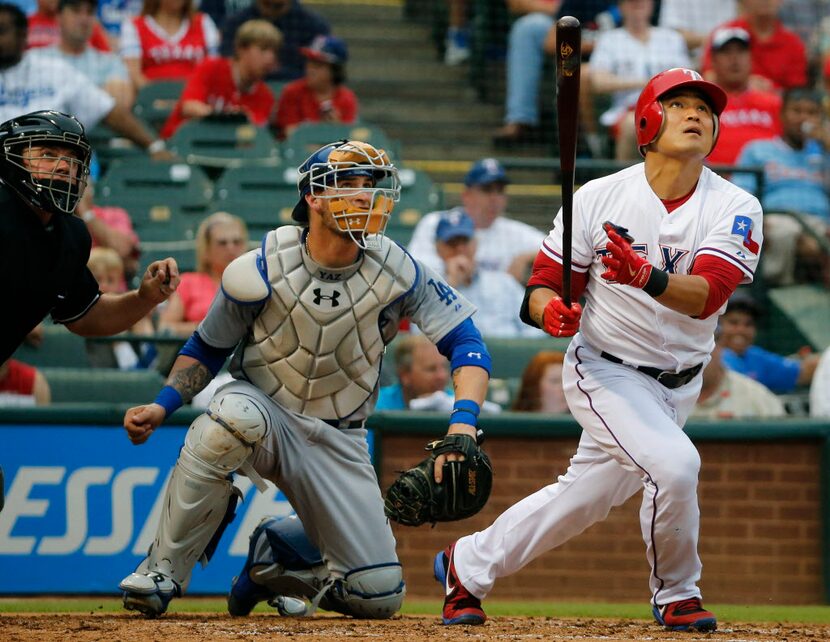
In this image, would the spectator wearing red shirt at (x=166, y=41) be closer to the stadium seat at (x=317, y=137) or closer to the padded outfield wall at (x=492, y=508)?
the stadium seat at (x=317, y=137)

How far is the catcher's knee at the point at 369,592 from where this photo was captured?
468 centimetres

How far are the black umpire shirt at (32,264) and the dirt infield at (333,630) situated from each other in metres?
0.91

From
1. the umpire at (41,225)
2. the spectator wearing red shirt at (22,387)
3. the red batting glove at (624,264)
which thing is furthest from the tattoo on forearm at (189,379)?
the spectator wearing red shirt at (22,387)

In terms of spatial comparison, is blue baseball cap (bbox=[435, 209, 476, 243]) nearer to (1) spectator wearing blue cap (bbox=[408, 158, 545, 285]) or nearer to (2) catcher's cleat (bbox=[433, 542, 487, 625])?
(1) spectator wearing blue cap (bbox=[408, 158, 545, 285])

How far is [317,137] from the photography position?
870 centimetres

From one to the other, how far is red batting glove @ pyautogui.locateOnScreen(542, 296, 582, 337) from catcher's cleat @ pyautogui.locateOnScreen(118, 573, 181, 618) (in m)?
1.52

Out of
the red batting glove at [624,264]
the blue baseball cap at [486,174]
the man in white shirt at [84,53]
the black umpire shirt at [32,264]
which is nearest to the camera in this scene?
the red batting glove at [624,264]

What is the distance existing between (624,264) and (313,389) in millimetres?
1242

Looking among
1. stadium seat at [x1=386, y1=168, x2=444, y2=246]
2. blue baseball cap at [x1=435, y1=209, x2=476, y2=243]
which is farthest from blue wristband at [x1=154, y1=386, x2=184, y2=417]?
stadium seat at [x1=386, y1=168, x2=444, y2=246]

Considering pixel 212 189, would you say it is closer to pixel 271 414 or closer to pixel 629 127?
pixel 629 127

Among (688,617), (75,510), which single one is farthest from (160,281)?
(75,510)

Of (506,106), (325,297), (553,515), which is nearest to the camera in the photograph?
(553,515)

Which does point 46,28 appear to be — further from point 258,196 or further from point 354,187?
point 354,187

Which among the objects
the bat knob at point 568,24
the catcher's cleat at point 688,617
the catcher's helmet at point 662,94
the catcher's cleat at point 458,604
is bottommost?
the catcher's cleat at point 458,604
